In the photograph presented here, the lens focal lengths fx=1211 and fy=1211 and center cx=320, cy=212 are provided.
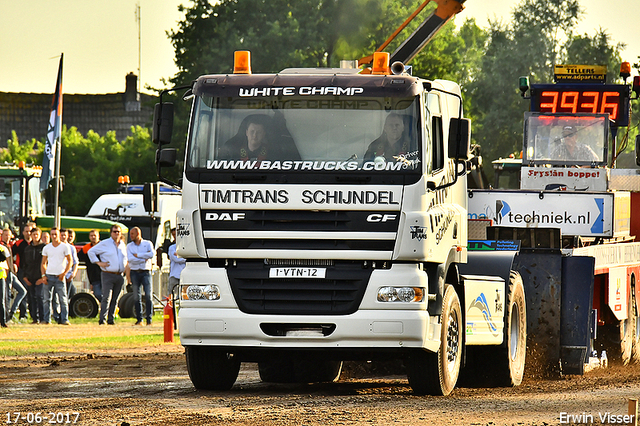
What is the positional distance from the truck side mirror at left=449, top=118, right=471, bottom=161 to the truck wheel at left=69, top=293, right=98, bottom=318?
1742 centimetres

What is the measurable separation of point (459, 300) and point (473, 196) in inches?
118

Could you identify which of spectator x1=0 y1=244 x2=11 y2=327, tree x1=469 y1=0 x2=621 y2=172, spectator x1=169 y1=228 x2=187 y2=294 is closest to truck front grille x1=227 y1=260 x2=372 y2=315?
spectator x1=0 y1=244 x2=11 y2=327

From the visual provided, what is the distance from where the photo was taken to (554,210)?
48.0ft

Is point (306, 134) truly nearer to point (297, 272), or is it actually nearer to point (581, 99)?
point (297, 272)

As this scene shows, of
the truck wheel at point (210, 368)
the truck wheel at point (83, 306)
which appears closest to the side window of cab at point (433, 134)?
the truck wheel at point (210, 368)

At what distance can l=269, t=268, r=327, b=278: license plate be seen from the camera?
10602 mm

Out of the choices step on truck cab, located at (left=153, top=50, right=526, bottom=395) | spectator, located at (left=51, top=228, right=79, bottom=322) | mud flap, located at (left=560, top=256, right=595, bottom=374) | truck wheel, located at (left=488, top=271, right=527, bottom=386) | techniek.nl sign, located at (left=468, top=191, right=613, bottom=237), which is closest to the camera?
step on truck cab, located at (left=153, top=50, right=526, bottom=395)

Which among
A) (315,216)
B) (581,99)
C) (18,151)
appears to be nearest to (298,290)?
(315,216)

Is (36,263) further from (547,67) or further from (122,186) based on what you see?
(547,67)

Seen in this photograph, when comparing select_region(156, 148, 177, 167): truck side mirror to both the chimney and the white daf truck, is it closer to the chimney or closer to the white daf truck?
the white daf truck

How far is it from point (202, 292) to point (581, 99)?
12038mm

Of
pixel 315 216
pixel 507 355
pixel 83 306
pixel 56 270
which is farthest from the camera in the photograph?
pixel 83 306

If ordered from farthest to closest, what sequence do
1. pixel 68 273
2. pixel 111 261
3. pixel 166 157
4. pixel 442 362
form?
pixel 68 273 < pixel 111 261 < pixel 442 362 < pixel 166 157

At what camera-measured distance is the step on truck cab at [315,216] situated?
34.5 ft
